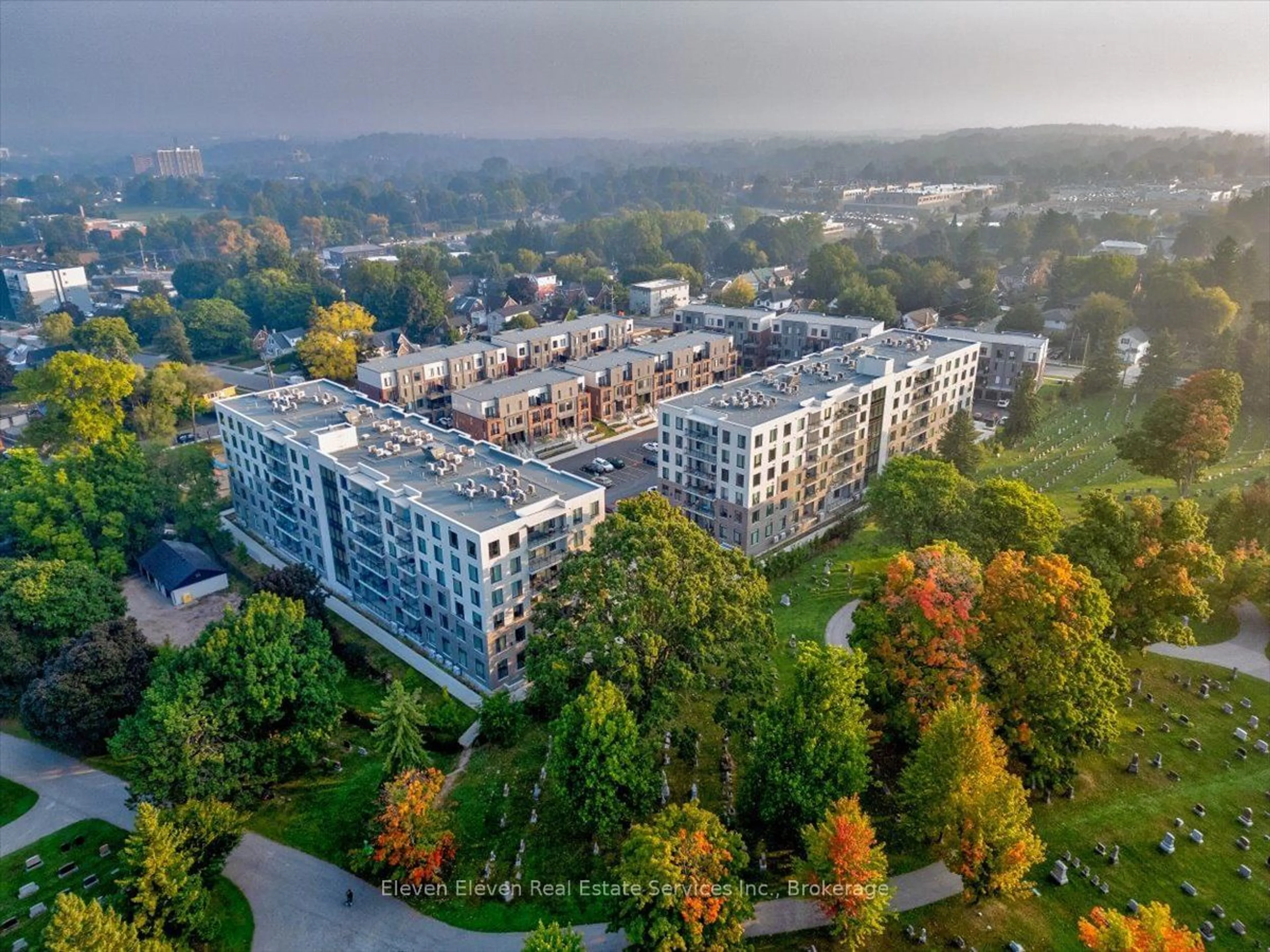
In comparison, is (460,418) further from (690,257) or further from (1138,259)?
(1138,259)

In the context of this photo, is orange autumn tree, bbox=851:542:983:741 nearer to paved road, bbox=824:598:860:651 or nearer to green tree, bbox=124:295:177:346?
paved road, bbox=824:598:860:651

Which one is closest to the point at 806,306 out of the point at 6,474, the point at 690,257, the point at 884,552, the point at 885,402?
the point at 690,257

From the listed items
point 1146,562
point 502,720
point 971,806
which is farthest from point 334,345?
point 971,806

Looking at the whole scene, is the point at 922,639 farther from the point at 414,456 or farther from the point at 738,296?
the point at 738,296

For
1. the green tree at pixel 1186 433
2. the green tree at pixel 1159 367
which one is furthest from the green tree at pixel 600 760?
the green tree at pixel 1159 367

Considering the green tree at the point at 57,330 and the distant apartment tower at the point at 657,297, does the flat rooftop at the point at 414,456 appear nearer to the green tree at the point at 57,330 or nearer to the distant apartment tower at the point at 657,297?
the green tree at the point at 57,330

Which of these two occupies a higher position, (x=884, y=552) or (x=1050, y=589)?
(x=1050, y=589)
